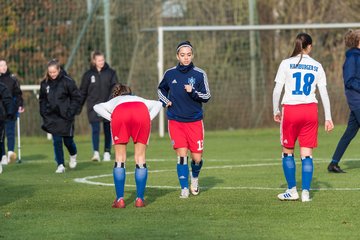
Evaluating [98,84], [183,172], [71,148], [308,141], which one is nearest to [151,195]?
[183,172]

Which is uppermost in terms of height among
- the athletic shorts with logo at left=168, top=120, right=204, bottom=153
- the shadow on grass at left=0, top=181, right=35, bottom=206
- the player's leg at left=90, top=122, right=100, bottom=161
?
the athletic shorts with logo at left=168, top=120, right=204, bottom=153

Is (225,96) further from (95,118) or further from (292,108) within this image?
(292,108)

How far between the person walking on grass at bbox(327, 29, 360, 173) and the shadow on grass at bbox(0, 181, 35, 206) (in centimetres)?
474

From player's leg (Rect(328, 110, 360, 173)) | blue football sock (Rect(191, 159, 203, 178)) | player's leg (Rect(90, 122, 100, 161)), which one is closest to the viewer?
blue football sock (Rect(191, 159, 203, 178))

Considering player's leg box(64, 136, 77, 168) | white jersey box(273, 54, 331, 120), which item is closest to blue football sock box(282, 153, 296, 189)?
white jersey box(273, 54, 331, 120)

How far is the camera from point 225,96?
2816 cm

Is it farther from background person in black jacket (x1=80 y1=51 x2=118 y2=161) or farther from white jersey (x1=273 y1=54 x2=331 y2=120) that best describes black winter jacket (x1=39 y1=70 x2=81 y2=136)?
white jersey (x1=273 y1=54 x2=331 y2=120)

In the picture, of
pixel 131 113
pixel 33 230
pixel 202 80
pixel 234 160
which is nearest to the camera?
pixel 33 230

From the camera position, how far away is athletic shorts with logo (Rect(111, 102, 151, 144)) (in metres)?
12.5

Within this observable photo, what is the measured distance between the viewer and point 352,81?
15.8m

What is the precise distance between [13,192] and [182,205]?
9.64ft

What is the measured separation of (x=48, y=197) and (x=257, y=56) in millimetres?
15811

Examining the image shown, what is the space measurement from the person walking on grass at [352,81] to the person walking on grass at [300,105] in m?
3.15

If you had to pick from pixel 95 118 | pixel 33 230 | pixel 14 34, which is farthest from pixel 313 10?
pixel 33 230
